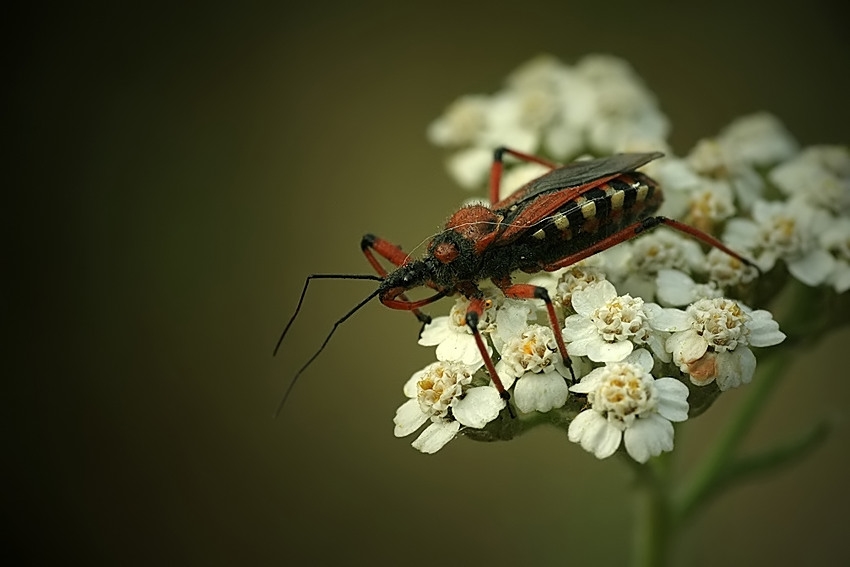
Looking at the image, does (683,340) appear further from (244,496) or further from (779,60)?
(779,60)

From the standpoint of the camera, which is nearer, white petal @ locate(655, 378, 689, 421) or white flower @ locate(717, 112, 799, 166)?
white petal @ locate(655, 378, 689, 421)

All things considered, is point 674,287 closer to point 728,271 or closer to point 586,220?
point 728,271

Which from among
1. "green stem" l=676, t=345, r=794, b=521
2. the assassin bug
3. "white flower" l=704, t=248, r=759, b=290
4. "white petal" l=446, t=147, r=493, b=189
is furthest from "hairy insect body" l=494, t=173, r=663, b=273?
"white petal" l=446, t=147, r=493, b=189

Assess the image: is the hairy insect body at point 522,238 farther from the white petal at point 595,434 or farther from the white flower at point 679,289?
the white petal at point 595,434

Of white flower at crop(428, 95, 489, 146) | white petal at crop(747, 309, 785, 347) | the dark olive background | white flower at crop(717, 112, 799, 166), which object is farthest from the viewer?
the dark olive background

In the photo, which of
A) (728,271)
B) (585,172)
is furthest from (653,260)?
(585,172)

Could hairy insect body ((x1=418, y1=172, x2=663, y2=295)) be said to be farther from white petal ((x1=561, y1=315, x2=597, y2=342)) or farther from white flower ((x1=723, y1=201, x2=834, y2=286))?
white flower ((x1=723, y1=201, x2=834, y2=286))
